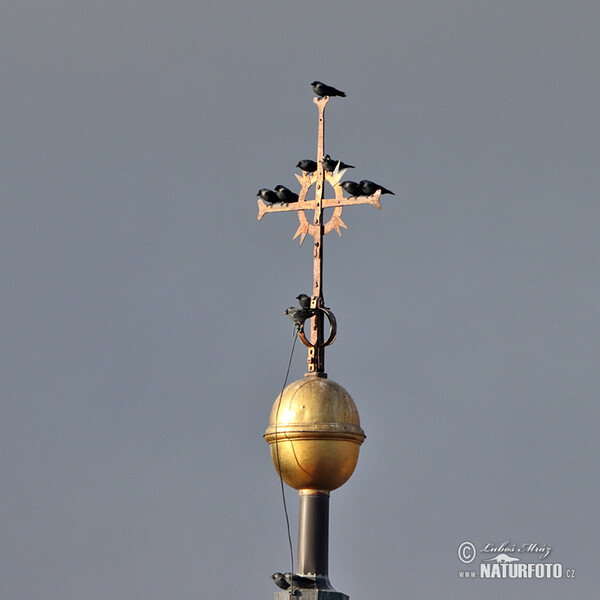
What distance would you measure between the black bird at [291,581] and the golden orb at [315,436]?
3.36 feet

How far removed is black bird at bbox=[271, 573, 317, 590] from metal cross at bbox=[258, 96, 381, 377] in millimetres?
2277

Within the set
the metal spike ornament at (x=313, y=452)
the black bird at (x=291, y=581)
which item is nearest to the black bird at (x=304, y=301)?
the metal spike ornament at (x=313, y=452)

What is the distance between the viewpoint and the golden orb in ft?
57.5

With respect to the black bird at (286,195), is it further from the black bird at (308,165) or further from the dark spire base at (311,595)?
the dark spire base at (311,595)

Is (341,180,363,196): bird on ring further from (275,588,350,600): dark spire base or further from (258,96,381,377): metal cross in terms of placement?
(275,588,350,600): dark spire base

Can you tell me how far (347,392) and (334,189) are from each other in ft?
8.08

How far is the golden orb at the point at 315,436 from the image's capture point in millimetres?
17516

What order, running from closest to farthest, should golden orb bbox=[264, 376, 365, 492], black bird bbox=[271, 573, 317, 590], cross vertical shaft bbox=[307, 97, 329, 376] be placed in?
black bird bbox=[271, 573, 317, 590] → golden orb bbox=[264, 376, 365, 492] → cross vertical shaft bbox=[307, 97, 329, 376]

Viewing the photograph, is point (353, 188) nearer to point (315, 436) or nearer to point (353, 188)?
point (353, 188)

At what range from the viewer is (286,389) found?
704 inches

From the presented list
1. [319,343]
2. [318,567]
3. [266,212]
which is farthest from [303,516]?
[266,212]

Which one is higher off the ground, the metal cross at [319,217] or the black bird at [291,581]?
the metal cross at [319,217]

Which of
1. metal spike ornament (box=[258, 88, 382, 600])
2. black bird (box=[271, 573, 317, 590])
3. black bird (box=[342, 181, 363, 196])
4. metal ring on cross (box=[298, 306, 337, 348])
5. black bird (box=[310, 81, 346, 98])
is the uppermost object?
black bird (box=[310, 81, 346, 98])

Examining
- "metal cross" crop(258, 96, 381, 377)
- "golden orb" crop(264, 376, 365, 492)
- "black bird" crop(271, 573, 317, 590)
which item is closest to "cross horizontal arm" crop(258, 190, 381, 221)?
"metal cross" crop(258, 96, 381, 377)
